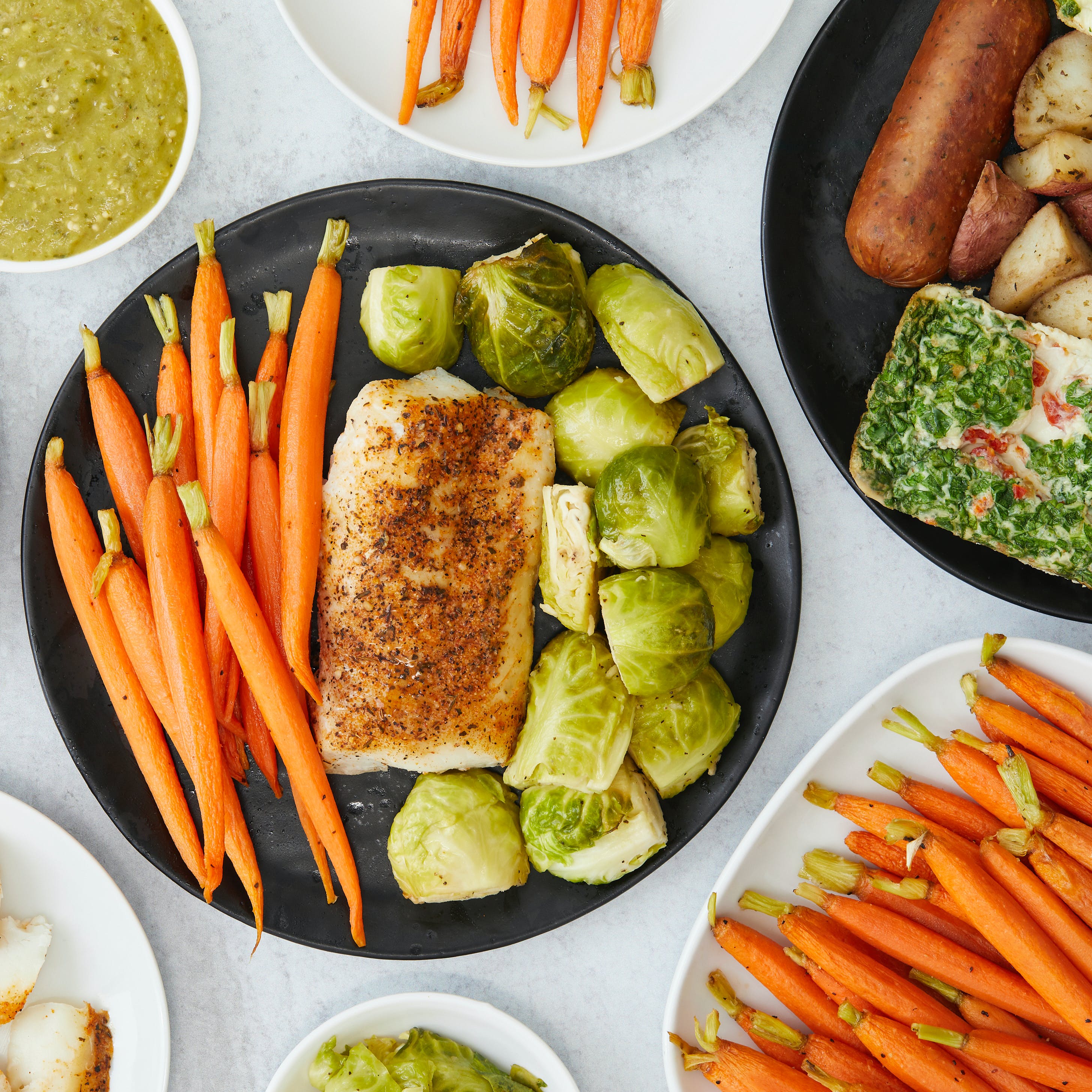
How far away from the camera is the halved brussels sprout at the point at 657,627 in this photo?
237 cm

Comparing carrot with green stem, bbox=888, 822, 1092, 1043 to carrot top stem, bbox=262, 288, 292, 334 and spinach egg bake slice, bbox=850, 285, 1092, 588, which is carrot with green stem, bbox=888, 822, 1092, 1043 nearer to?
spinach egg bake slice, bbox=850, 285, 1092, 588

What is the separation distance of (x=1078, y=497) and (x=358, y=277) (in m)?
2.14

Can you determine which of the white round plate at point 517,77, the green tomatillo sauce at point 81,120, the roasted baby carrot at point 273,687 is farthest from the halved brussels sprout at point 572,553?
the green tomatillo sauce at point 81,120

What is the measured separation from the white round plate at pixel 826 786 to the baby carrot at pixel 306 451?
4.60 feet

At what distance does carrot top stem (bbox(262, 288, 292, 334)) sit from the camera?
2.55m

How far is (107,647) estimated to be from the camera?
8.38 feet

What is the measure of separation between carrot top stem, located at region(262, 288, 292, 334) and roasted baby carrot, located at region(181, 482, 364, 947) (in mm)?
525

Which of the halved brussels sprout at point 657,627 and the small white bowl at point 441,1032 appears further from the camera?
the small white bowl at point 441,1032

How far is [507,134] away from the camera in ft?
8.36

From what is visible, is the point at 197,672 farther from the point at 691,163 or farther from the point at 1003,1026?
the point at 1003,1026

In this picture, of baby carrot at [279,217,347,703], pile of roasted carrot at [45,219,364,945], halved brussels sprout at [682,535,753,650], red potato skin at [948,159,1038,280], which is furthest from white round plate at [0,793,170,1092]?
red potato skin at [948,159,1038,280]

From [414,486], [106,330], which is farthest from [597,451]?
[106,330]

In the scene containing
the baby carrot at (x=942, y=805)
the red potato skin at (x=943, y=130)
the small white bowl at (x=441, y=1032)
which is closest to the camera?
the red potato skin at (x=943, y=130)

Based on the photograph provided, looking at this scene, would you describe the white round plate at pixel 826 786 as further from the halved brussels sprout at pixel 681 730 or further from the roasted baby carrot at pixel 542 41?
the roasted baby carrot at pixel 542 41
